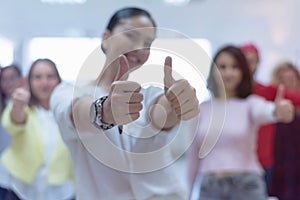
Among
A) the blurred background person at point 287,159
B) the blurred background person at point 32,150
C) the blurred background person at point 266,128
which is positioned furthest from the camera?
the blurred background person at point 287,159

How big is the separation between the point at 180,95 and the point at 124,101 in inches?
2.0

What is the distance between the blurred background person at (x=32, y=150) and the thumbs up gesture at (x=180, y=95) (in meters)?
0.33

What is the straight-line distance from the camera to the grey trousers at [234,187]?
894 millimetres

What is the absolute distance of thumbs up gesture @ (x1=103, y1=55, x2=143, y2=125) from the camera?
359 millimetres

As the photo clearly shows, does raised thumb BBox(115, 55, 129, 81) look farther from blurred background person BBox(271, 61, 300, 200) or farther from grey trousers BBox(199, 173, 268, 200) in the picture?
blurred background person BBox(271, 61, 300, 200)

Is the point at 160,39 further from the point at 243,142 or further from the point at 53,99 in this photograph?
the point at 243,142

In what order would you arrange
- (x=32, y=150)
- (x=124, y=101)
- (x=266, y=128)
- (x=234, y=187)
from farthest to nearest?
(x=266, y=128) → (x=234, y=187) → (x=32, y=150) → (x=124, y=101)

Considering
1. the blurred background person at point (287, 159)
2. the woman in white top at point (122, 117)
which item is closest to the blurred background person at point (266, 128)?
the blurred background person at point (287, 159)

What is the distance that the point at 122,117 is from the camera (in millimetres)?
366

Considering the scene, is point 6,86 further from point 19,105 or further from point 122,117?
point 122,117

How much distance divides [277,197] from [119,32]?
904mm

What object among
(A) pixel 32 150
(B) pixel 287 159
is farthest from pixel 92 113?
(B) pixel 287 159

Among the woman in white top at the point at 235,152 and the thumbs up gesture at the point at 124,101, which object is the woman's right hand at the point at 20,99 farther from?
the thumbs up gesture at the point at 124,101

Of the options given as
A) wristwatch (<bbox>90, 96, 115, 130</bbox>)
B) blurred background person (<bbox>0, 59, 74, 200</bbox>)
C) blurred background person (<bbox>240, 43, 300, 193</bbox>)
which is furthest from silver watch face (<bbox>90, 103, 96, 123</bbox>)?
blurred background person (<bbox>240, 43, 300, 193</bbox>)
